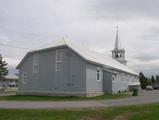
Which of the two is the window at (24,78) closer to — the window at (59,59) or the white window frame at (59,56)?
the white window frame at (59,56)

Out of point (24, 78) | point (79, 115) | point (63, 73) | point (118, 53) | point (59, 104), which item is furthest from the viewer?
point (118, 53)

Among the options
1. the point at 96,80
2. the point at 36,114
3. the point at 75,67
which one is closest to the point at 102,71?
the point at 96,80

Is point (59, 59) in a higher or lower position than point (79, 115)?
higher

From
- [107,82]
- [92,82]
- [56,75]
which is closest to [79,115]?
[92,82]

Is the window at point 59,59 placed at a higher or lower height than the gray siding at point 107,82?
higher

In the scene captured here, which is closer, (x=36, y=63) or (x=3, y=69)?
(x=36, y=63)

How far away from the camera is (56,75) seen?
32.5 meters

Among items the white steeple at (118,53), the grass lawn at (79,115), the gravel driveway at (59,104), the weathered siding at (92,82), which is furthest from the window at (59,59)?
the white steeple at (118,53)

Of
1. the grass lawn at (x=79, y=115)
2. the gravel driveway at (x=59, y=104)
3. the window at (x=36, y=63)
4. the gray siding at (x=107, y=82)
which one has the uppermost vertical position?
the window at (x=36, y=63)

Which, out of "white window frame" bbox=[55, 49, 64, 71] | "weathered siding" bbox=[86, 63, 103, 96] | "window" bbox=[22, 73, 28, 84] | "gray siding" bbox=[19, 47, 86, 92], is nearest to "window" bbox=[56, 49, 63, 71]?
"white window frame" bbox=[55, 49, 64, 71]

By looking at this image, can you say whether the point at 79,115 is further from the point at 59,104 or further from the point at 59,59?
the point at 59,59

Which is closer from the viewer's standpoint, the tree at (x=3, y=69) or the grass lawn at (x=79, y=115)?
the grass lawn at (x=79, y=115)

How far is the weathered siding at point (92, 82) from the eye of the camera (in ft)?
102

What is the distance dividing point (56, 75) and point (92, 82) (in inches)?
164
